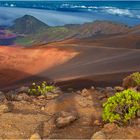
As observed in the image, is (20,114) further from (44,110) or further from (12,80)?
(12,80)

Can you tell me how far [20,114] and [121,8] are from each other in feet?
383

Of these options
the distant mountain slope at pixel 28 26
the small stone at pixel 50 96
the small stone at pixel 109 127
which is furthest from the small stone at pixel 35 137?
the distant mountain slope at pixel 28 26

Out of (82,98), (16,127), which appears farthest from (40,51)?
(16,127)

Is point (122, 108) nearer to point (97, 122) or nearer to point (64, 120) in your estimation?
point (97, 122)

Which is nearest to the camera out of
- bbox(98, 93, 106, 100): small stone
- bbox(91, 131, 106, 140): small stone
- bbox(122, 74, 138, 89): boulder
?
bbox(91, 131, 106, 140): small stone

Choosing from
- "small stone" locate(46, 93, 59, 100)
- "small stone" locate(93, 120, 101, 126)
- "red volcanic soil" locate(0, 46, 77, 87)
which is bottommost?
"red volcanic soil" locate(0, 46, 77, 87)

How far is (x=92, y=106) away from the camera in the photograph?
1495cm

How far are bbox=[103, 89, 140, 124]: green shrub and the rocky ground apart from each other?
0.25m

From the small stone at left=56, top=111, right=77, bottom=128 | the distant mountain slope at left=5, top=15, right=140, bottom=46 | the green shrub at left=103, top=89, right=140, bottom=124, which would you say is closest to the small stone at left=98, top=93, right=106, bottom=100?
the small stone at left=56, top=111, right=77, bottom=128

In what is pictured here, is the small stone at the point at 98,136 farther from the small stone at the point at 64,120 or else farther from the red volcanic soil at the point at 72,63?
the red volcanic soil at the point at 72,63

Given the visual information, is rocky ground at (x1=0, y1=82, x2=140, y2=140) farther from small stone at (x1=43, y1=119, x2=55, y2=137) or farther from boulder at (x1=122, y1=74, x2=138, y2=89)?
boulder at (x1=122, y1=74, x2=138, y2=89)

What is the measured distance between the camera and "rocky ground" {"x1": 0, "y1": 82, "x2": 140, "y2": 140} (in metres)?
12.2

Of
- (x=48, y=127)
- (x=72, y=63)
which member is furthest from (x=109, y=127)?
(x=72, y=63)

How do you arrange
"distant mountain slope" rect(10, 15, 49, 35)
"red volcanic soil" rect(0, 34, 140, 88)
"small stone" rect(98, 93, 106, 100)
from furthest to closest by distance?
"distant mountain slope" rect(10, 15, 49, 35)
"red volcanic soil" rect(0, 34, 140, 88)
"small stone" rect(98, 93, 106, 100)
